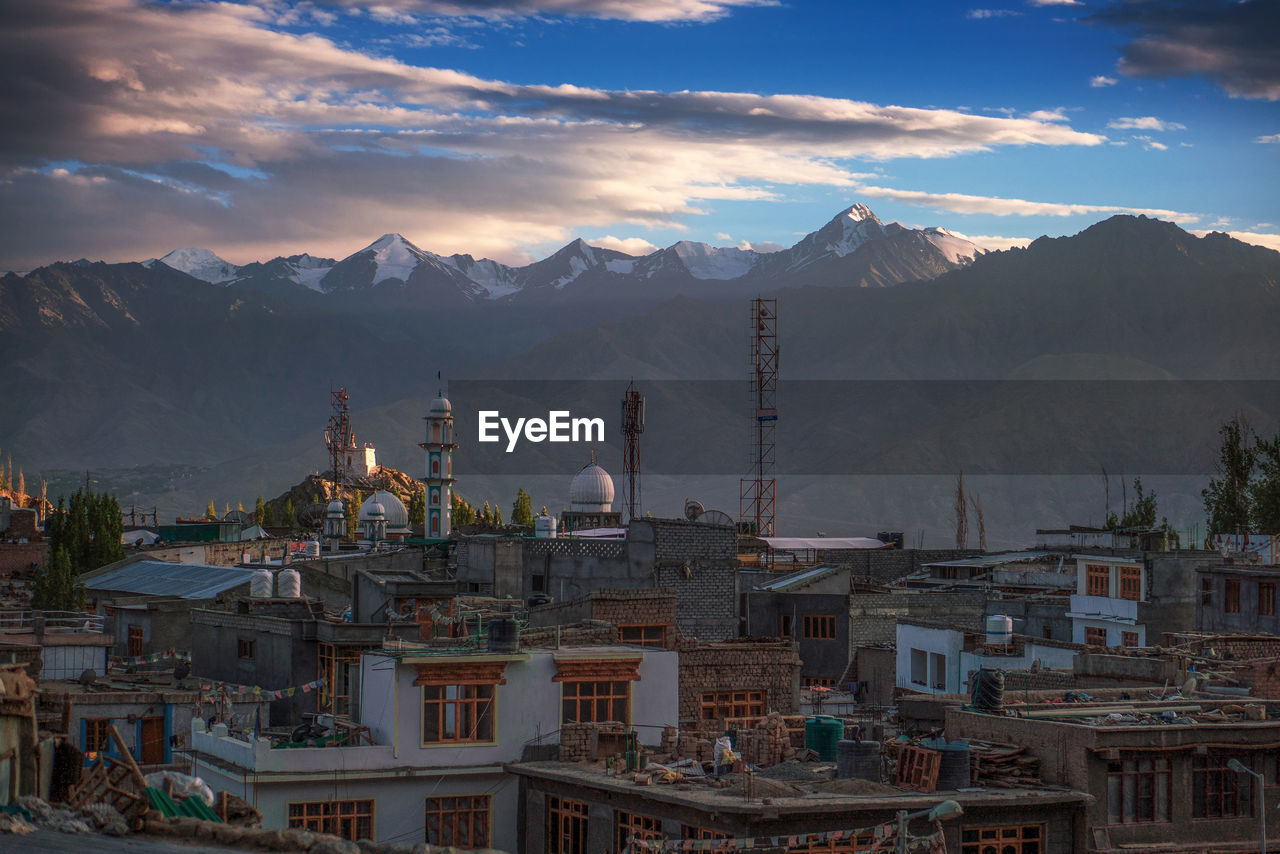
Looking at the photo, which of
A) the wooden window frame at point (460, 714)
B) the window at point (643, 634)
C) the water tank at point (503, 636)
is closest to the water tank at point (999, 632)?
the window at point (643, 634)

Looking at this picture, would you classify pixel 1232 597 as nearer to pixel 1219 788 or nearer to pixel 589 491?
pixel 1219 788

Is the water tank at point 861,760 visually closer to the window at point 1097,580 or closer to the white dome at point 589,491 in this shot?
the window at point 1097,580

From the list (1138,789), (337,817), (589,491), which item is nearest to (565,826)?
(337,817)

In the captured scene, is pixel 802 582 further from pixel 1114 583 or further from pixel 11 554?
pixel 11 554

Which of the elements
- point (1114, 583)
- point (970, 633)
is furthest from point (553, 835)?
point (1114, 583)

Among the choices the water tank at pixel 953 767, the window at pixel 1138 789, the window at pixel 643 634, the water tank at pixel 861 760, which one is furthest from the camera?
the window at pixel 643 634
